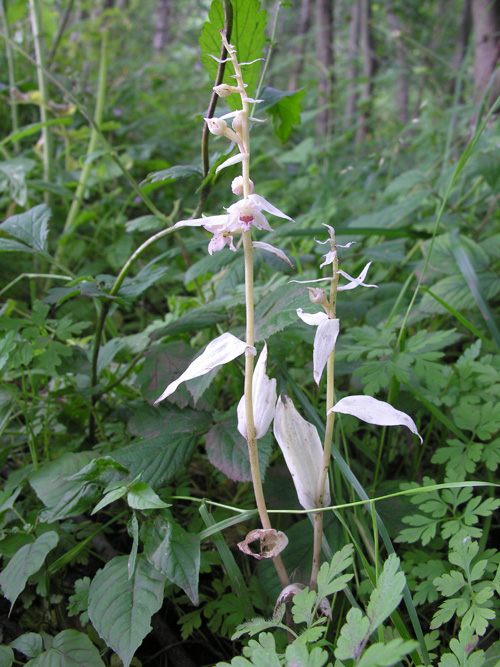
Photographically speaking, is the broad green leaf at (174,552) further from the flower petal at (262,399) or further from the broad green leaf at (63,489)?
the flower petal at (262,399)

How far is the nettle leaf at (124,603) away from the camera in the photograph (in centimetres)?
81

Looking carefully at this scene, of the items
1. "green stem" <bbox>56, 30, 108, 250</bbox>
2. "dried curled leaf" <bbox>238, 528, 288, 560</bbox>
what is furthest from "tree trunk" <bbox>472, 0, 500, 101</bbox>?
"dried curled leaf" <bbox>238, 528, 288, 560</bbox>

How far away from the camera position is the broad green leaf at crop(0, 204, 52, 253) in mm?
1305

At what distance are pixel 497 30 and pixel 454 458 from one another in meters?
3.05

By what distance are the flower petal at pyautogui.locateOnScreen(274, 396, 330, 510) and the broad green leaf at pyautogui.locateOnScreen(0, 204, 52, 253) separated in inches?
33.9

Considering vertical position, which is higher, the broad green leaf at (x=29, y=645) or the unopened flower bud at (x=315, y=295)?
the unopened flower bud at (x=315, y=295)

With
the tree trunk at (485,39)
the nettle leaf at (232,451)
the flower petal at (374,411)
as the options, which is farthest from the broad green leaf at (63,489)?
the tree trunk at (485,39)

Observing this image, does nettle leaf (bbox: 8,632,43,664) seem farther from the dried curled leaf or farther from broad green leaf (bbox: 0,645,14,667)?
the dried curled leaf

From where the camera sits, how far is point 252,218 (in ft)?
2.40

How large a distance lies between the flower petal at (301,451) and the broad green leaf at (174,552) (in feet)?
0.75

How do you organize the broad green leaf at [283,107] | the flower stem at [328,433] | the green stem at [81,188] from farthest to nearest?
the green stem at [81,188]
the broad green leaf at [283,107]
the flower stem at [328,433]

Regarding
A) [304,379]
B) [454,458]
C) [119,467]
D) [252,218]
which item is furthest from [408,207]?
[119,467]

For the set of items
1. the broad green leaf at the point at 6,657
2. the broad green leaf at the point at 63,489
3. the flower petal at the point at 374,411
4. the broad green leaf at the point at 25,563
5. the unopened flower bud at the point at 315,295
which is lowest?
the broad green leaf at the point at 6,657

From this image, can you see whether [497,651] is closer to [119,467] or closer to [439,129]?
[119,467]
